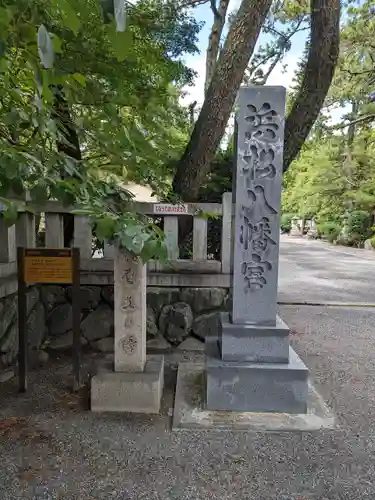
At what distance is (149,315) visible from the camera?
4773 millimetres

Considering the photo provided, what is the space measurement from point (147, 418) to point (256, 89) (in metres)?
2.80

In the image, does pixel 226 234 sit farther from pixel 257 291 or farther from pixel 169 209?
pixel 257 291

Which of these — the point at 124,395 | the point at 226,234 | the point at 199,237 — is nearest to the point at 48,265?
the point at 124,395

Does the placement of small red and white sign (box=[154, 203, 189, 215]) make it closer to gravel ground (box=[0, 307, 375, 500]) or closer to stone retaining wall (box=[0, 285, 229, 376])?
stone retaining wall (box=[0, 285, 229, 376])

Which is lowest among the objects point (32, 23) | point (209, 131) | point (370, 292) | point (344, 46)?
point (370, 292)

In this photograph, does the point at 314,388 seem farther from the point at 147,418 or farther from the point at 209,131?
the point at 209,131

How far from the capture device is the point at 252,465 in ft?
8.25

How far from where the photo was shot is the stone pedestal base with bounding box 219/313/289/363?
3.33 m

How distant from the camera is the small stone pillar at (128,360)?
3230 mm

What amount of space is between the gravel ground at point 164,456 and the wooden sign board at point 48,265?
41.0 inches

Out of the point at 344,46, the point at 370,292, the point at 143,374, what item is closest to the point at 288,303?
the point at 370,292

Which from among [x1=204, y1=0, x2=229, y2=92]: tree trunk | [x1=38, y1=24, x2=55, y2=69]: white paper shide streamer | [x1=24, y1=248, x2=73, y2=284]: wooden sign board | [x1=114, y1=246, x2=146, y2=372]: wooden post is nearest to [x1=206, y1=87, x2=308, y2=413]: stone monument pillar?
[x1=114, y1=246, x2=146, y2=372]: wooden post

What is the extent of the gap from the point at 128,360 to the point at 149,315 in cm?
142

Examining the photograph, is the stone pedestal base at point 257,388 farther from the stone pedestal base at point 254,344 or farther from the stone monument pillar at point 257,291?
the stone pedestal base at point 254,344
